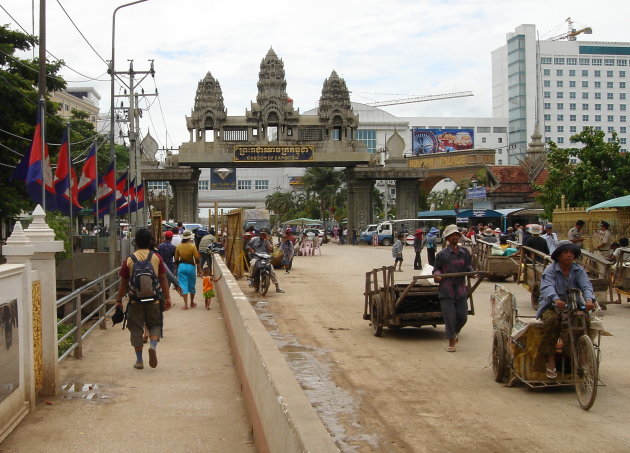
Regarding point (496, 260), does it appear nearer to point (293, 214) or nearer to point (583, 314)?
point (583, 314)

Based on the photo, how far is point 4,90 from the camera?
1096 inches

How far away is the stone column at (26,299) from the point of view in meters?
6.80

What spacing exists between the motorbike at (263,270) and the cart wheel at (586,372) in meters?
11.3

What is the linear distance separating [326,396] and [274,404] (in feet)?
10.2

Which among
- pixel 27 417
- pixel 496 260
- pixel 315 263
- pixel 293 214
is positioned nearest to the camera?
pixel 27 417

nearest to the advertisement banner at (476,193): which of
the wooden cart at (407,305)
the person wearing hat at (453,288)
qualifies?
the wooden cart at (407,305)

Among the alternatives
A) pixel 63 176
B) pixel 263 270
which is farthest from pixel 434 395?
pixel 63 176

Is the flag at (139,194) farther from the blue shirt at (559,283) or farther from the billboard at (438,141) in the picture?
the billboard at (438,141)

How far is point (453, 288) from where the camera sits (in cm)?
998

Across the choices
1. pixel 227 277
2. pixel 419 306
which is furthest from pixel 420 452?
pixel 227 277

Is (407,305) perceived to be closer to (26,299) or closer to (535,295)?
(535,295)

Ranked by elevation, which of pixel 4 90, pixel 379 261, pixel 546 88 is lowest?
pixel 379 261

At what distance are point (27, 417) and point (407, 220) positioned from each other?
47534 mm

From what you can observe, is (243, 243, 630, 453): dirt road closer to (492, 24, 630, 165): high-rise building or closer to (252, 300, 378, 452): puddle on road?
(252, 300, 378, 452): puddle on road
